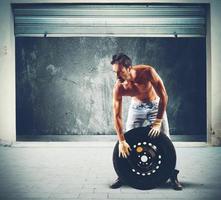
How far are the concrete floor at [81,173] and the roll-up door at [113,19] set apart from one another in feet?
9.26

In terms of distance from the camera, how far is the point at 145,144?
4.86 meters

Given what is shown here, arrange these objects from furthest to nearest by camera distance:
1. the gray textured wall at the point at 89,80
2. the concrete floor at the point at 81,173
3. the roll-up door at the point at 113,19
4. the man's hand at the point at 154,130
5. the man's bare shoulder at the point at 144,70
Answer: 1. the gray textured wall at the point at 89,80
2. the roll-up door at the point at 113,19
3. the man's bare shoulder at the point at 144,70
4. the man's hand at the point at 154,130
5. the concrete floor at the point at 81,173

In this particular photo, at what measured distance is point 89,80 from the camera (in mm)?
10305

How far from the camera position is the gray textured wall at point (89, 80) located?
33.4 feet

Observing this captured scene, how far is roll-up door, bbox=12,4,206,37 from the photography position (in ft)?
29.8

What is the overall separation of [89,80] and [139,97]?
5054mm

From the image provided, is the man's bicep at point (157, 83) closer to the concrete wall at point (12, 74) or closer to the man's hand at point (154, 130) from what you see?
the man's hand at point (154, 130)

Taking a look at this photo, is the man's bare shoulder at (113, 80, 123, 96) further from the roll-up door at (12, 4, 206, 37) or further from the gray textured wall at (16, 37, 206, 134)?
the gray textured wall at (16, 37, 206, 134)

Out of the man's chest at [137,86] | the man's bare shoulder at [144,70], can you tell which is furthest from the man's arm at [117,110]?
the man's bare shoulder at [144,70]

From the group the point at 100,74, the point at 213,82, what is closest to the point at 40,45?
the point at 100,74

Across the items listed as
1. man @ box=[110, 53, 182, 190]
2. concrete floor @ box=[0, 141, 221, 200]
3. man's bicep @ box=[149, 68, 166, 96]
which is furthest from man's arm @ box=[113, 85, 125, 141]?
concrete floor @ box=[0, 141, 221, 200]

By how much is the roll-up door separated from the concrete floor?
2824 millimetres

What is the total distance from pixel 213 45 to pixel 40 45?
15.1 ft

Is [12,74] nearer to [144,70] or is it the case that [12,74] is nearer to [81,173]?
[81,173]
